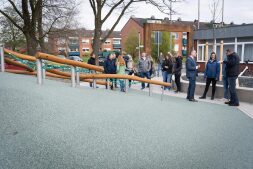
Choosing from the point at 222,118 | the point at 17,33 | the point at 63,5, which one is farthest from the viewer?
the point at 17,33

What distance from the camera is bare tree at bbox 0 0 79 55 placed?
1780 centimetres

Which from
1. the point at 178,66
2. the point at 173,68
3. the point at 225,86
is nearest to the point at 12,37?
the point at 173,68

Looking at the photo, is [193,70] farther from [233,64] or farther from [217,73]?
[233,64]

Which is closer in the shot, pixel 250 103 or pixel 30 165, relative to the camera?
pixel 30 165

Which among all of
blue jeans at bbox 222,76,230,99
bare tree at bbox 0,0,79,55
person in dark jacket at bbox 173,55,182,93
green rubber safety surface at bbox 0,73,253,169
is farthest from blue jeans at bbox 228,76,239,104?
bare tree at bbox 0,0,79,55

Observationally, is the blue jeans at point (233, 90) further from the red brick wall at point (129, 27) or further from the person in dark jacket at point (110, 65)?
the red brick wall at point (129, 27)

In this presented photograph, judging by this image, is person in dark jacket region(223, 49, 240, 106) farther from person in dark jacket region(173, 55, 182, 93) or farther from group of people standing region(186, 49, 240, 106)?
person in dark jacket region(173, 55, 182, 93)

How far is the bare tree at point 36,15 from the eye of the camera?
17.8 metres

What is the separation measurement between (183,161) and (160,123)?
153cm

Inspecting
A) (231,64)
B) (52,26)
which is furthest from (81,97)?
(52,26)

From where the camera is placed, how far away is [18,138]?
374 centimetres

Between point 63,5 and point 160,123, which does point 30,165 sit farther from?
point 63,5

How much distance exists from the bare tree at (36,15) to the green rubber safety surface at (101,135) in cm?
1285

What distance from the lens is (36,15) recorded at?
18.6 m
